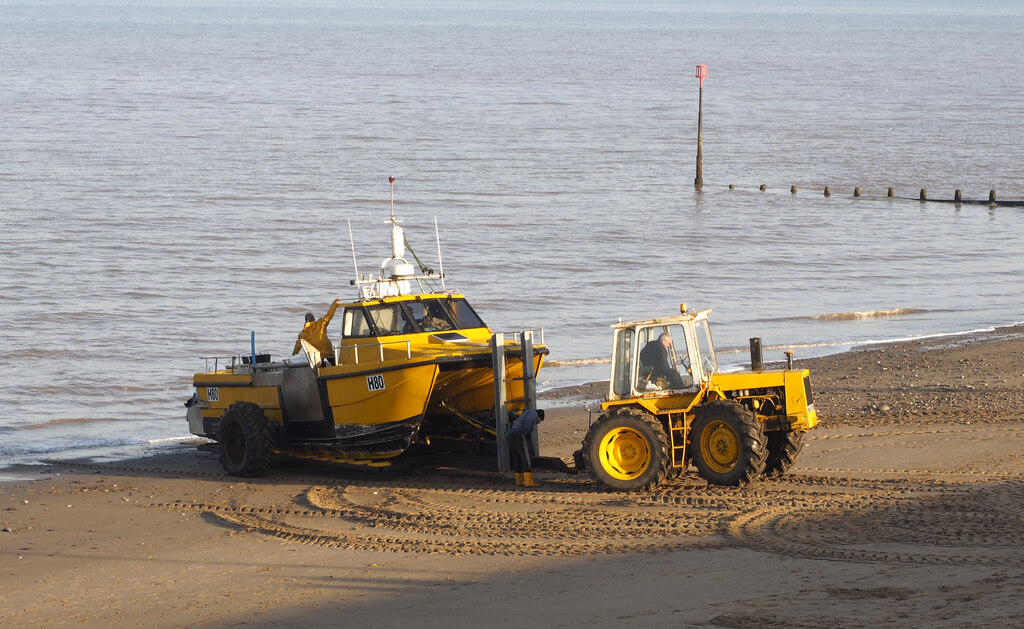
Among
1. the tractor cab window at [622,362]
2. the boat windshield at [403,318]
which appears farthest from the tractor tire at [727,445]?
the boat windshield at [403,318]

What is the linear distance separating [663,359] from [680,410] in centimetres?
56

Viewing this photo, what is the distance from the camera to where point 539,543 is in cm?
1174

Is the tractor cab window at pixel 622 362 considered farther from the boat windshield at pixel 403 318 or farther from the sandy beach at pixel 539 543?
the boat windshield at pixel 403 318

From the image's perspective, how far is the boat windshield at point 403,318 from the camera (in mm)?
15805

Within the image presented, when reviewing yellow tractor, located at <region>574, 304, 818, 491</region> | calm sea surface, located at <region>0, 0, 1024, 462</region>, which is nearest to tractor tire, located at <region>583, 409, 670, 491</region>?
yellow tractor, located at <region>574, 304, 818, 491</region>

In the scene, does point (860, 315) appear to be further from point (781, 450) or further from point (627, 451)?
point (627, 451)

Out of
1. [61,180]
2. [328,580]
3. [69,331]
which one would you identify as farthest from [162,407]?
[61,180]

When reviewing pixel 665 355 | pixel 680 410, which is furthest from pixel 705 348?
pixel 680 410

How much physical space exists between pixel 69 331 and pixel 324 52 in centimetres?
11632

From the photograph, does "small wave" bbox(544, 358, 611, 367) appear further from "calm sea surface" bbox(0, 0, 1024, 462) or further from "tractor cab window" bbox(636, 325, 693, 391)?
"tractor cab window" bbox(636, 325, 693, 391)

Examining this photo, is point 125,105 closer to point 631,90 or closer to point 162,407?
point 631,90

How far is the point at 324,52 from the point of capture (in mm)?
140125

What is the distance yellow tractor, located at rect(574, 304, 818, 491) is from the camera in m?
13.3

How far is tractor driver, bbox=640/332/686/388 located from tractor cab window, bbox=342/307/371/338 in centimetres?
375
